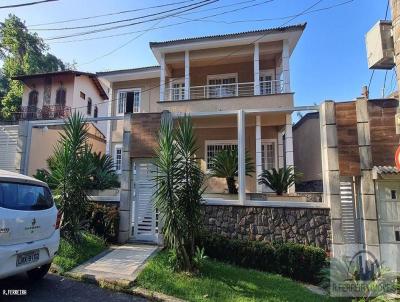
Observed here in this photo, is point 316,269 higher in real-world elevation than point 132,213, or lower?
lower

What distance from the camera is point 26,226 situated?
4.56 metres

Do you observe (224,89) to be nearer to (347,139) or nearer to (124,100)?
(124,100)

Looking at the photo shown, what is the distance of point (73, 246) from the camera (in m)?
7.33

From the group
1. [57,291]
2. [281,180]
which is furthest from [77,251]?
[281,180]

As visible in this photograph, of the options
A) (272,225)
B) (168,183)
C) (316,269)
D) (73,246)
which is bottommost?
(316,269)

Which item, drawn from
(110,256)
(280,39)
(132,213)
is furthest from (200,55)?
(110,256)

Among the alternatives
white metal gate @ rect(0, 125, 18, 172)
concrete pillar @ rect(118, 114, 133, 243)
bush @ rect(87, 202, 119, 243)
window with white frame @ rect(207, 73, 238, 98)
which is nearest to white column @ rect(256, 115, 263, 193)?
window with white frame @ rect(207, 73, 238, 98)

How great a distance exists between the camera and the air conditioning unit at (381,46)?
428 centimetres

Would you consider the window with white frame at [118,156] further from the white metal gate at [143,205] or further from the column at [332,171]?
the column at [332,171]

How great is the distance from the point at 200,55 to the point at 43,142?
9.59 metres

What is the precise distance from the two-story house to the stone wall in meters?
2.21

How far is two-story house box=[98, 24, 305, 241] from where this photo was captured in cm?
1281

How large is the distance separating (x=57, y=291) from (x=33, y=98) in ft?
69.1

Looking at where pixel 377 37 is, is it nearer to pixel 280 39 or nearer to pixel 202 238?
pixel 202 238
